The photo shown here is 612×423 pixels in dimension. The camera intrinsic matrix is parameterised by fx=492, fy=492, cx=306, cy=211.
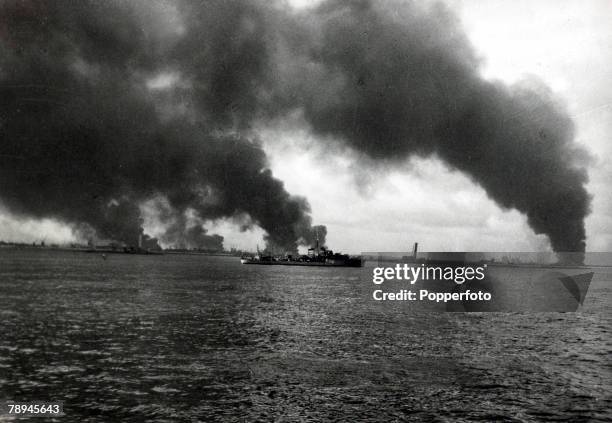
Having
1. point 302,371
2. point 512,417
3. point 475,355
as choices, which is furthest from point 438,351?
point 512,417

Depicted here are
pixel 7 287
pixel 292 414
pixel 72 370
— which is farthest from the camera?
pixel 7 287

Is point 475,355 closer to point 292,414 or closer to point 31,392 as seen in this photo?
point 292,414

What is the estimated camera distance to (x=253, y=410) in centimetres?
1977

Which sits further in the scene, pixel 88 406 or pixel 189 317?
pixel 189 317

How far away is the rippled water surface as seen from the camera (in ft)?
66.6

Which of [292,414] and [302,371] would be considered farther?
[302,371]

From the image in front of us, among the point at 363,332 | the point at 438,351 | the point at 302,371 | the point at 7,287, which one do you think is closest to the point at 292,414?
the point at 302,371

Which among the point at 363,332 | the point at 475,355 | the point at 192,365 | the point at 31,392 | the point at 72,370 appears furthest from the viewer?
the point at 363,332

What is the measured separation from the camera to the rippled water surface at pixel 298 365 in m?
20.3

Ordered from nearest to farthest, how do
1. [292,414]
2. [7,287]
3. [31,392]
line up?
[292,414]
[31,392]
[7,287]

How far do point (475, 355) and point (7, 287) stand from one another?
72760 millimetres

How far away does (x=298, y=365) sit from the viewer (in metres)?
27.9

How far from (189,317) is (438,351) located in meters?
24.5

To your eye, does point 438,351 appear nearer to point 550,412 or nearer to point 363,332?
point 363,332
